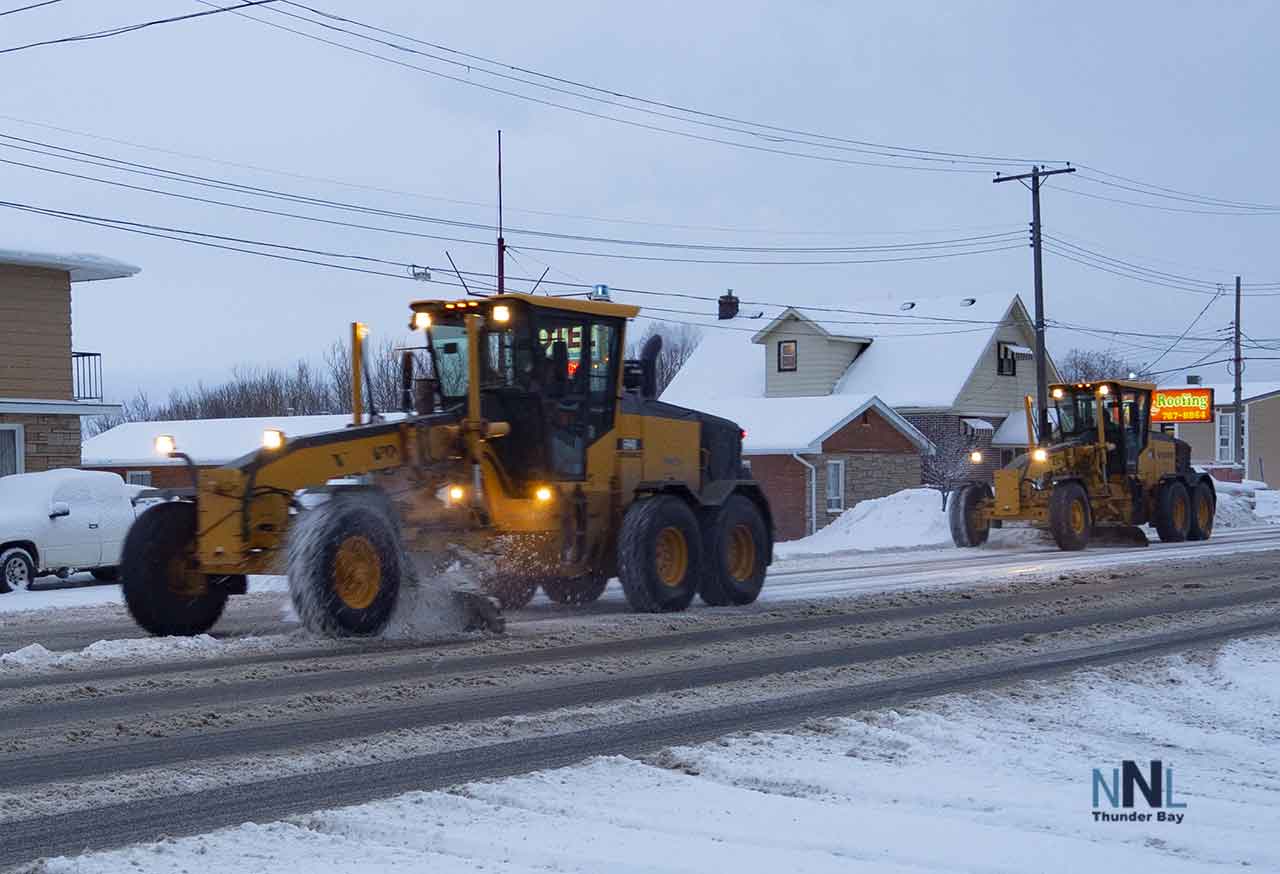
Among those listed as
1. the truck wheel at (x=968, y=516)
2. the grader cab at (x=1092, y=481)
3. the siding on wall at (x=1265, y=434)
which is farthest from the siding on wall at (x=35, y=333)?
the siding on wall at (x=1265, y=434)

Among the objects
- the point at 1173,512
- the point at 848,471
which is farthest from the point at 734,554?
the point at 848,471

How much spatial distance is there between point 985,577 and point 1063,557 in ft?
17.5

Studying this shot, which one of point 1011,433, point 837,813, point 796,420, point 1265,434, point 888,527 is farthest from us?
point 1265,434

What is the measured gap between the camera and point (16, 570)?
21359 millimetres

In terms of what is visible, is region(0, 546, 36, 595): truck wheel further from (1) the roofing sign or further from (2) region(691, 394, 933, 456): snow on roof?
(1) the roofing sign

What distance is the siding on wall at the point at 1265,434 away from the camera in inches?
2699

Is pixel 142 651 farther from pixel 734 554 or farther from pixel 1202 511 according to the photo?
pixel 1202 511

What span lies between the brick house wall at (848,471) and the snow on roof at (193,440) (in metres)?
11.6

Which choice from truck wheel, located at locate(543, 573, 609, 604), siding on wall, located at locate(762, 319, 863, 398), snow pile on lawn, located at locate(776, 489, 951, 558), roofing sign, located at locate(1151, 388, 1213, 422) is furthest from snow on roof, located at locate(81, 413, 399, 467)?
roofing sign, located at locate(1151, 388, 1213, 422)

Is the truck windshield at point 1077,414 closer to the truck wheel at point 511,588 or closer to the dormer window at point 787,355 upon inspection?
the truck wheel at point 511,588

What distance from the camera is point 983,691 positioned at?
10375mm

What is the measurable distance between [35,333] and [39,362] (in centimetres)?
54

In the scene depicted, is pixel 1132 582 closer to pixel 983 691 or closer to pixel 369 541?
pixel 983 691

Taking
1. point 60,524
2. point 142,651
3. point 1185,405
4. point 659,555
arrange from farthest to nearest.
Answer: point 1185,405 < point 60,524 < point 659,555 < point 142,651
